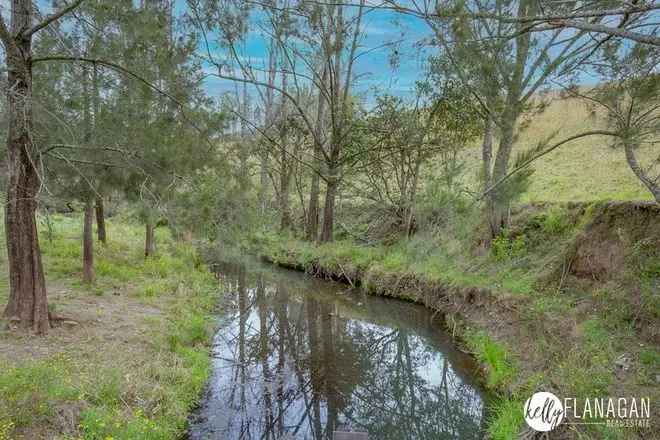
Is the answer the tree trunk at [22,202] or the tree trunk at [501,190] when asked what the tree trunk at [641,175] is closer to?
the tree trunk at [501,190]

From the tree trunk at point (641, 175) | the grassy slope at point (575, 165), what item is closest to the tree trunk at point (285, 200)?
the grassy slope at point (575, 165)

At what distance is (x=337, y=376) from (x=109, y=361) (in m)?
3.35

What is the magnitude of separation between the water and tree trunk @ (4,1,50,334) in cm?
281

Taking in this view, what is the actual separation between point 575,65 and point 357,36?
32.0ft

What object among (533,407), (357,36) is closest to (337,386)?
(533,407)

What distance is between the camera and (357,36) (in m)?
14.3

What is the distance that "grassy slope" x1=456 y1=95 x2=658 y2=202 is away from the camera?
6.92 meters

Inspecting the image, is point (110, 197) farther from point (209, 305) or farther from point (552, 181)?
point (552, 181)

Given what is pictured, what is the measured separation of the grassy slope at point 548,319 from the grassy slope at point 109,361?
13.1ft

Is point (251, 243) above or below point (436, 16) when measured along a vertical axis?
below

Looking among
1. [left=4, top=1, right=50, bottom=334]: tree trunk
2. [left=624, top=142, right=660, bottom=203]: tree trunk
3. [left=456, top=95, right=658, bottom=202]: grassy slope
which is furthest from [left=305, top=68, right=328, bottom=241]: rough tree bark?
[left=624, top=142, right=660, bottom=203]: tree trunk

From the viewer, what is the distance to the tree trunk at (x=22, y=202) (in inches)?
219

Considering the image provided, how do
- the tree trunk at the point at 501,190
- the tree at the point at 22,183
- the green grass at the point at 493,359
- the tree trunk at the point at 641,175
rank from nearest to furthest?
the tree trunk at the point at 641,175, the tree at the point at 22,183, the green grass at the point at 493,359, the tree trunk at the point at 501,190

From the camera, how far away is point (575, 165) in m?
15.2
